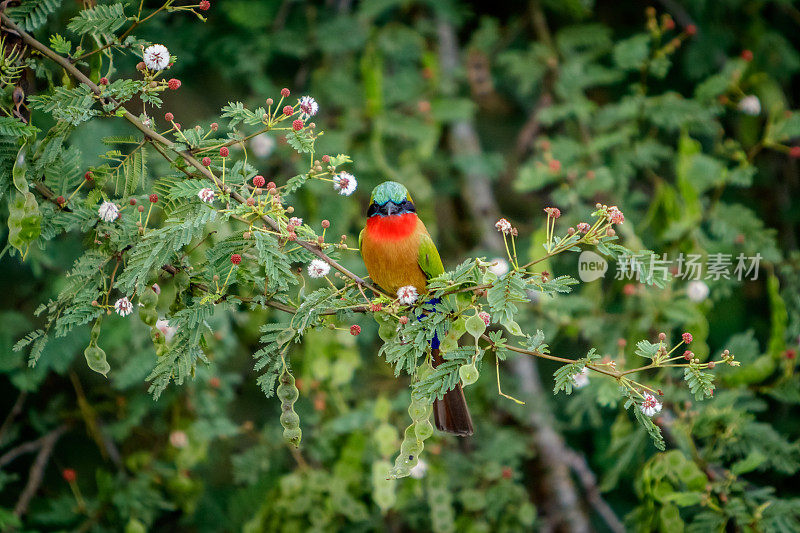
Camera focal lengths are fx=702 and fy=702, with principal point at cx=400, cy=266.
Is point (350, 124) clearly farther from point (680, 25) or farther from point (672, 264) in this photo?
point (680, 25)

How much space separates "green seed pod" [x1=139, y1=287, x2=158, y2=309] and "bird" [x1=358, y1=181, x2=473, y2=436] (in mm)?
453

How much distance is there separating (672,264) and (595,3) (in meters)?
1.95

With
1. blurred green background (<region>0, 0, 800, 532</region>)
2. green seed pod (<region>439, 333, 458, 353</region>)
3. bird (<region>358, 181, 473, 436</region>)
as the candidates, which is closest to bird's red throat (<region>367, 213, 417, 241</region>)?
bird (<region>358, 181, 473, 436</region>)

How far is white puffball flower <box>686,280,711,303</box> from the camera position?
2587 mm

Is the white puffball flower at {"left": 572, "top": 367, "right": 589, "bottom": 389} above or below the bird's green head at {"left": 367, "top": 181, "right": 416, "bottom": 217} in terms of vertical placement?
below

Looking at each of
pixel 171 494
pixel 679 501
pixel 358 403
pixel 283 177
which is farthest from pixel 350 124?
pixel 679 501

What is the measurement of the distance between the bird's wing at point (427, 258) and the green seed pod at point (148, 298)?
0.56 m

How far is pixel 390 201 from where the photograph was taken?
5.14ft

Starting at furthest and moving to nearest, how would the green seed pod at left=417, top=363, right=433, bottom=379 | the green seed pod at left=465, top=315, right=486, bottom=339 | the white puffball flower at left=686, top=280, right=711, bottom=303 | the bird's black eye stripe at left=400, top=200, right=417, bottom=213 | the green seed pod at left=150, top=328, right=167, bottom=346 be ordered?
the white puffball flower at left=686, top=280, right=711, bottom=303
the bird's black eye stripe at left=400, top=200, right=417, bottom=213
the green seed pod at left=150, top=328, right=167, bottom=346
the green seed pod at left=417, top=363, right=433, bottom=379
the green seed pod at left=465, top=315, right=486, bottom=339

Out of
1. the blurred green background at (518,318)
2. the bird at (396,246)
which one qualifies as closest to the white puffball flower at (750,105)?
the blurred green background at (518,318)

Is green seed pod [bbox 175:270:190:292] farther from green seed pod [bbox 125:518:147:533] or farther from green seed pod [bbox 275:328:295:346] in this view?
green seed pod [bbox 125:518:147:533]

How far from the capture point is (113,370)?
2.97 m

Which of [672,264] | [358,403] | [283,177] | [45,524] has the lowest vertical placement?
[45,524]

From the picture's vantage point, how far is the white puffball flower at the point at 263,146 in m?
3.04
